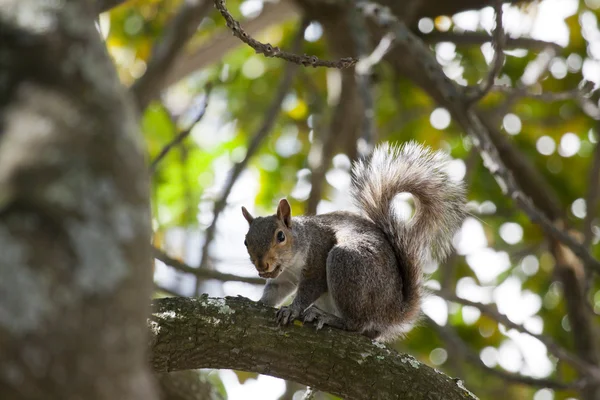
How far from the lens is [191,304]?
2059mm

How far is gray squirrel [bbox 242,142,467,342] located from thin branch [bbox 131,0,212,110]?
34.9 inches

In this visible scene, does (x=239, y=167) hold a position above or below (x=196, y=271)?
above

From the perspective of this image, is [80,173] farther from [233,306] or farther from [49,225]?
[233,306]

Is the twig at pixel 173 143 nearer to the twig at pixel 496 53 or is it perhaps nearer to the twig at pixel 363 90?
the twig at pixel 363 90

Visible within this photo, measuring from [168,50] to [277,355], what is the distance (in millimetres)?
2180

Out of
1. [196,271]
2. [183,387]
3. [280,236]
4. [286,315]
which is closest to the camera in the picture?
[286,315]

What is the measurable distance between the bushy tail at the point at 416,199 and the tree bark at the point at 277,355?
Result: 93cm

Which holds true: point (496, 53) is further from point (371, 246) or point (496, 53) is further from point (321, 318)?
point (321, 318)

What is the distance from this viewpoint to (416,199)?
3172mm

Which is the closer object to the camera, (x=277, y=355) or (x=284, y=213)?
(x=277, y=355)

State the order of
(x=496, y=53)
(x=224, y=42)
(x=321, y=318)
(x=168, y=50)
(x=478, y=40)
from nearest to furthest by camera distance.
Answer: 1. (x=321, y=318)
2. (x=496, y=53)
3. (x=168, y=50)
4. (x=478, y=40)
5. (x=224, y=42)

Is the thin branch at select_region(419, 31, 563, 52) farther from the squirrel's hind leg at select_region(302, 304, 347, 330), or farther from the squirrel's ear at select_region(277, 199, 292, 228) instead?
the squirrel's hind leg at select_region(302, 304, 347, 330)

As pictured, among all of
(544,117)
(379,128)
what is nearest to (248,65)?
(379,128)

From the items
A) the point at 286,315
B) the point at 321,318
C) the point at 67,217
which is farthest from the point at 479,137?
the point at 67,217
